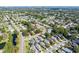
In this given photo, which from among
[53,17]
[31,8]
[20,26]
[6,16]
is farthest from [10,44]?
[53,17]

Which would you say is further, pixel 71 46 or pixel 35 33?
pixel 35 33
